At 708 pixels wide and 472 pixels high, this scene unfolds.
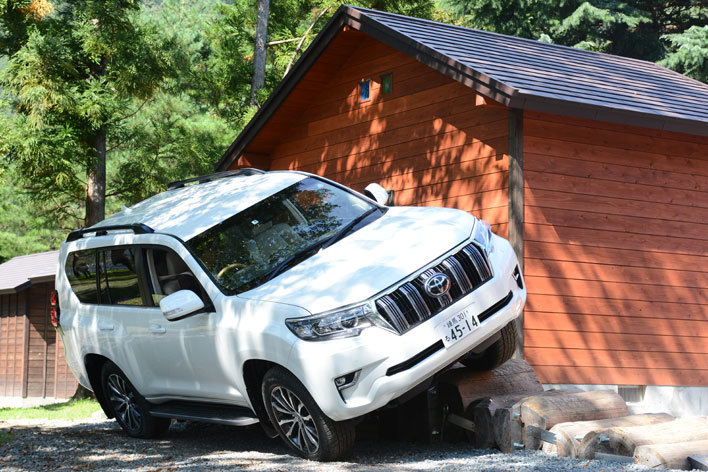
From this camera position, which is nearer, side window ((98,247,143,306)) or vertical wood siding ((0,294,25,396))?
side window ((98,247,143,306))

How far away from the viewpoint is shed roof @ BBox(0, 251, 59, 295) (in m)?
24.8

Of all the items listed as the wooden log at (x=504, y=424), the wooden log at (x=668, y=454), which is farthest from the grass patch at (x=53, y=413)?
the wooden log at (x=668, y=454)

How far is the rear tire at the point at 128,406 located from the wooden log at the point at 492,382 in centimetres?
291

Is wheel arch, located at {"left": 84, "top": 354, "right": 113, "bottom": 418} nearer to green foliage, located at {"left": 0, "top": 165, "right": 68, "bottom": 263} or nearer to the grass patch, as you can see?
the grass patch

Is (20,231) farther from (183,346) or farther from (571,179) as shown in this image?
(183,346)

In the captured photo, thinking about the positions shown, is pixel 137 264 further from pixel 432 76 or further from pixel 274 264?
pixel 432 76

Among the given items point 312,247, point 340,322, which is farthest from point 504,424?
point 312,247

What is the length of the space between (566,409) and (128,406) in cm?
440

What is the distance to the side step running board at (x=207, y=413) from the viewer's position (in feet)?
22.5

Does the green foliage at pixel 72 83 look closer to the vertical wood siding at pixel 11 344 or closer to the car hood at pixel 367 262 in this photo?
the vertical wood siding at pixel 11 344

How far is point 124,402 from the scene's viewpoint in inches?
333

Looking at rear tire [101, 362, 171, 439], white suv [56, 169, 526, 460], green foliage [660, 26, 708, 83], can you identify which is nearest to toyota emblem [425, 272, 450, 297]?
white suv [56, 169, 526, 460]

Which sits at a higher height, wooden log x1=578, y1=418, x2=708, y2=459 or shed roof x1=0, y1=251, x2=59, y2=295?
wooden log x1=578, y1=418, x2=708, y2=459

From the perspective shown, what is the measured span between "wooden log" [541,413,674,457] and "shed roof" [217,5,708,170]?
4075mm
